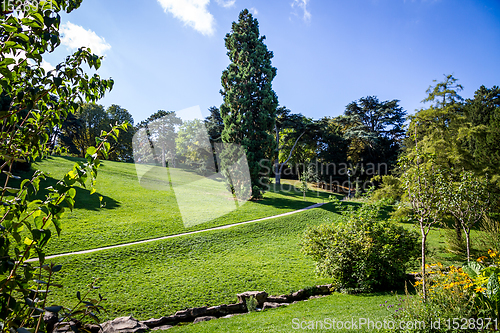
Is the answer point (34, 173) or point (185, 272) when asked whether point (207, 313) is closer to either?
point (185, 272)

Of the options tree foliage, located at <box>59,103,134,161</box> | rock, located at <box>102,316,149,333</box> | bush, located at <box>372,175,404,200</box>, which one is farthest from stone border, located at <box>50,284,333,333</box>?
tree foliage, located at <box>59,103,134,161</box>

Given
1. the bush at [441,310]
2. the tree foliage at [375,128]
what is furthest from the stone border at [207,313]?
the tree foliage at [375,128]

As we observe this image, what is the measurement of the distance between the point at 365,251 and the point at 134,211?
1240 centimetres

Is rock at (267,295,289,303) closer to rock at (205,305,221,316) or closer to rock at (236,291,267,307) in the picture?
rock at (236,291,267,307)

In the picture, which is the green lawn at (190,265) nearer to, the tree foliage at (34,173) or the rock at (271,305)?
the rock at (271,305)

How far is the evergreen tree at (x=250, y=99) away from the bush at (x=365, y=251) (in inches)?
453

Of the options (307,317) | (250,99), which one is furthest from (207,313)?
(250,99)

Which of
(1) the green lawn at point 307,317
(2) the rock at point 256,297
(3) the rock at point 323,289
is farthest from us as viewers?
(3) the rock at point 323,289

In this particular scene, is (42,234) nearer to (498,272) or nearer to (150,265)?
(498,272)

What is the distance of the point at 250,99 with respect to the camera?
19.7 metres

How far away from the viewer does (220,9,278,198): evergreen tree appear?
757 inches

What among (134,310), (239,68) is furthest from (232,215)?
(239,68)

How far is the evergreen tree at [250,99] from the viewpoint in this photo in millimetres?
19234

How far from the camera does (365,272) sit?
7062 millimetres
